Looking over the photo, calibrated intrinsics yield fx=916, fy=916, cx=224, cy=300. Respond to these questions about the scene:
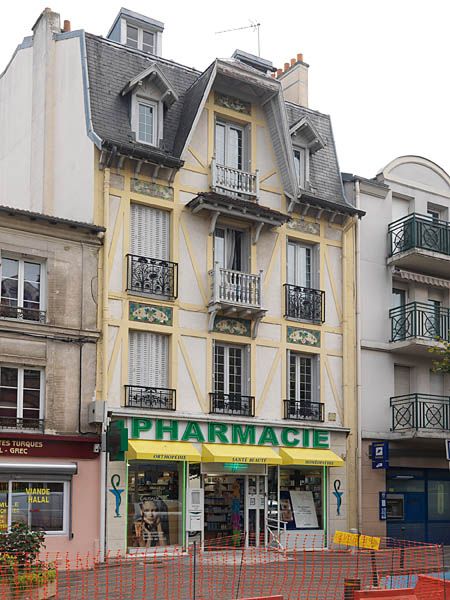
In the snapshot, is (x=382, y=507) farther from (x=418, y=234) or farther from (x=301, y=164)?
(x=301, y=164)

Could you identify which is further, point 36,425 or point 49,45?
point 49,45

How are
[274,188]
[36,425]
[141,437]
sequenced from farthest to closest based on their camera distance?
[274,188], [141,437], [36,425]

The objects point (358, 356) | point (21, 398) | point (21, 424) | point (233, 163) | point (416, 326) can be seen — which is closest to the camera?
point (21, 424)

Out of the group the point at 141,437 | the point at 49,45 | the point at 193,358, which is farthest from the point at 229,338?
the point at 49,45

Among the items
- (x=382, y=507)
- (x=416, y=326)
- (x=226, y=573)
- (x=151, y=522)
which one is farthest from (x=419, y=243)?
(x=226, y=573)

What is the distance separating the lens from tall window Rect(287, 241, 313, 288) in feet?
78.0

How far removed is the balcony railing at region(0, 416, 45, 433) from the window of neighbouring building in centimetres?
110

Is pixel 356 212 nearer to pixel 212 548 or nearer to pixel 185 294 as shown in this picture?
pixel 185 294

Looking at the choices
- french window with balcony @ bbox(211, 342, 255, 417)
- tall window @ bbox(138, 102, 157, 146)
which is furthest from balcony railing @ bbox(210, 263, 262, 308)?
tall window @ bbox(138, 102, 157, 146)

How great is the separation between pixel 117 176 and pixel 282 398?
22.3 feet

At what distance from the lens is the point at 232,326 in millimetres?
22234

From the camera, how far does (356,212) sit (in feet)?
80.4

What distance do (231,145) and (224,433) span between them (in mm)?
7297

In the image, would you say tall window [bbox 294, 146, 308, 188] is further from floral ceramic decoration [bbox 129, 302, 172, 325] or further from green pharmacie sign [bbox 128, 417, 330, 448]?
green pharmacie sign [bbox 128, 417, 330, 448]
